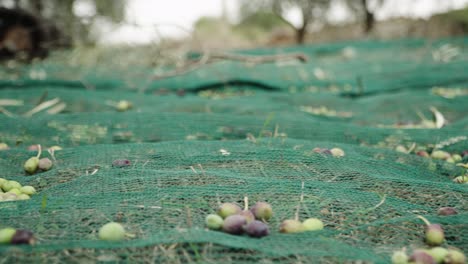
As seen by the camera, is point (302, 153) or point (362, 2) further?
point (362, 2)

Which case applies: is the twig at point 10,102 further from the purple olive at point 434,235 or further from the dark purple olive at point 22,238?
the purple olive at point 434,235

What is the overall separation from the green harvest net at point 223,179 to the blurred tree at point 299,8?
12401 mm

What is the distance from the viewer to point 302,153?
8.00 feet

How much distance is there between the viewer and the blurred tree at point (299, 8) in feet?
54.2

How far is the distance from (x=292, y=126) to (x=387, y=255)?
1.79 meters

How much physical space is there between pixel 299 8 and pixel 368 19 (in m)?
2.69

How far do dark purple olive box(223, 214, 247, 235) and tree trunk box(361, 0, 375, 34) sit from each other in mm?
14953

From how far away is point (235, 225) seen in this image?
1.67m

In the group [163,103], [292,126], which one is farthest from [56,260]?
[163,103]

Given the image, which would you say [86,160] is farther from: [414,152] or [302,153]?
[414,152]

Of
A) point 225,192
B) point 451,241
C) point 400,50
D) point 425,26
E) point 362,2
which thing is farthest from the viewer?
point 362,2

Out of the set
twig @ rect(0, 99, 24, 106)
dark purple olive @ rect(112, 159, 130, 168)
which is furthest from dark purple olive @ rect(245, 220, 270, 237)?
twig @ rect(0, 99, 24, 106)

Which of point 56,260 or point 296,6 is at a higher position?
point 296,6

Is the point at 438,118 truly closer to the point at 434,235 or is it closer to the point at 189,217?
the point at 434,235
